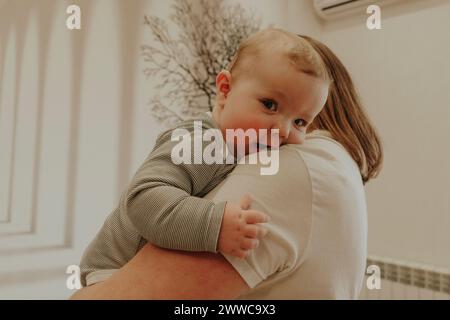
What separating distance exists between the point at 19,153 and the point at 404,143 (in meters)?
1.64

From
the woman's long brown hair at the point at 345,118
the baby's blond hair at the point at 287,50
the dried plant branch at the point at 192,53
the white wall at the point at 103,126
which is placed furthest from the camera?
the dried plant branch at the point at 192,53

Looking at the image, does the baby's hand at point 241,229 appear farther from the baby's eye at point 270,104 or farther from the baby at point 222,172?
the baby's eye at point 270,104

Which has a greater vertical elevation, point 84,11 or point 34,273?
point 84,11

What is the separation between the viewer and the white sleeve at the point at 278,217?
1.90 ft

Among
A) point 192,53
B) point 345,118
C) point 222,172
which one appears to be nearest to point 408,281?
point 345,118

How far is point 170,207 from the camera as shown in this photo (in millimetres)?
574

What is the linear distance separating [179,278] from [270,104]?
0.29 m

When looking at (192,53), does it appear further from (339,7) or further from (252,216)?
(252,216)

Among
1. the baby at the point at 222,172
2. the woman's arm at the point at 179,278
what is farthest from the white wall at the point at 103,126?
the woman's arm at the point at 179,278

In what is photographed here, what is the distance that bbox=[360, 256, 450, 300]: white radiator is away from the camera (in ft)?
5.80

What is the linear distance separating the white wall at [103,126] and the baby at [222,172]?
3.65 feet
